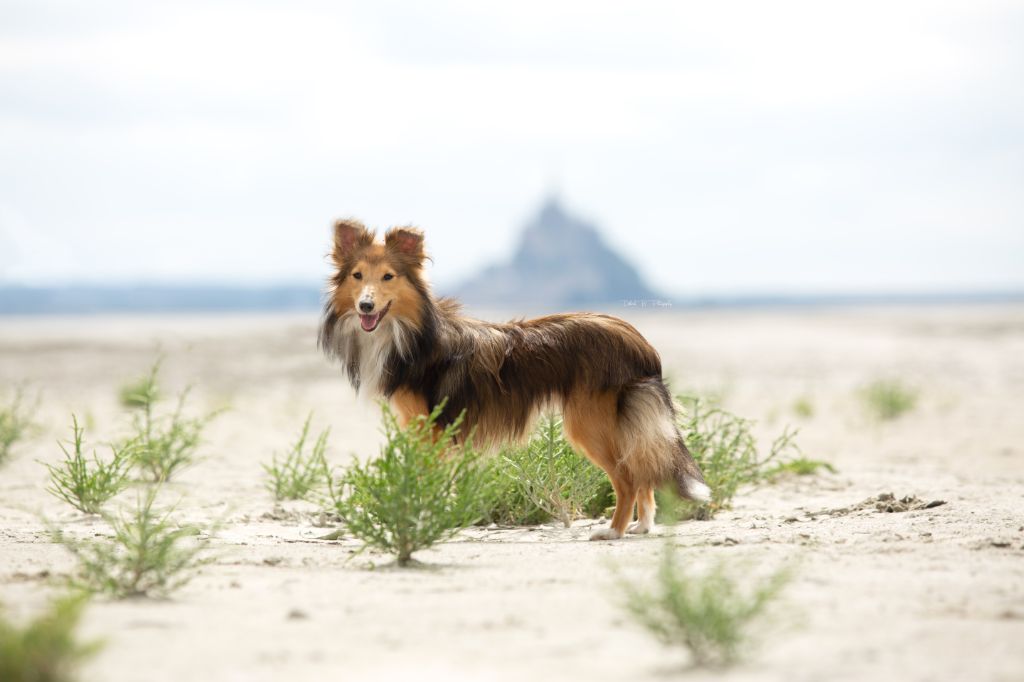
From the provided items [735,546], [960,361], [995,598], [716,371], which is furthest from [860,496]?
[960,361]

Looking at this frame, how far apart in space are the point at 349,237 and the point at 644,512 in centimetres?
247

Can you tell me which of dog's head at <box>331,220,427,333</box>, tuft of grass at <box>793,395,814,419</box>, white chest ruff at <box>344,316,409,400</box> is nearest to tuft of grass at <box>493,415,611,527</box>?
white chest ruff at <box>344,316,409,400</box>

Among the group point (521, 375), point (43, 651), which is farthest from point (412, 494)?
point (43, 651)

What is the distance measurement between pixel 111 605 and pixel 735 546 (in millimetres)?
3171

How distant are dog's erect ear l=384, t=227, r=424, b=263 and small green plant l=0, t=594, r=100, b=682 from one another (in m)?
3.77

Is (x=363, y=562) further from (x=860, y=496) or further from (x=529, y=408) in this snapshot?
(x=860, y=496)

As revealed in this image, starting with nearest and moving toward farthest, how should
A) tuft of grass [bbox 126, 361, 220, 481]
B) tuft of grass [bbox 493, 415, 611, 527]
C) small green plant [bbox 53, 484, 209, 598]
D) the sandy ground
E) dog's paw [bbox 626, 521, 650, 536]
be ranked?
the sandy ground → small green plant [bbox 53, 484, 209, 598] → dog's paw [bbox 626, 521, 650, 536] → tuft of grass [bbox 493, 415, 611, 527] → tuft of grass [bbox 126, 361, 220, 481]

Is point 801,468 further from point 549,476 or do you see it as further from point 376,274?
point 376,274

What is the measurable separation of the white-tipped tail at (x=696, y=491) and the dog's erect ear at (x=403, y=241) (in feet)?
7.04

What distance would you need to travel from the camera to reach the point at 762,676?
3953mm

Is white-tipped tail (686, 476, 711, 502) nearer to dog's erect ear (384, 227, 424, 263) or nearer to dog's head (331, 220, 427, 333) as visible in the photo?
dog's head (331, 220, 427, 333)

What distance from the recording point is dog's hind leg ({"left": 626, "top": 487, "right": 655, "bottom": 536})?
7402 mm

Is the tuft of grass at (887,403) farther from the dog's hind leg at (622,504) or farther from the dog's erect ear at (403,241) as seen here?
the dog's erect ear at (403,241)

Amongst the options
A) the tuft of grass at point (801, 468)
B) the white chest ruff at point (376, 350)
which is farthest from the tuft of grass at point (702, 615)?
the tuft of grass at point (801, 468)
